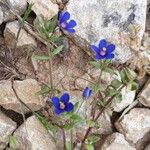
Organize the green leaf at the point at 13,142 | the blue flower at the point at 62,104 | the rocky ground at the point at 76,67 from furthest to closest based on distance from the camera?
the rocky ground at the point at 76,67, the green leaf at the point at 13,142, the blue flower at the point at 62,104

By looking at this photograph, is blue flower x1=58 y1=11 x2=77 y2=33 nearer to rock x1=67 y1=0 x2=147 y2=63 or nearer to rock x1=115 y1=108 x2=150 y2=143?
rock x1=67 y1=0 x2=147 y2=63

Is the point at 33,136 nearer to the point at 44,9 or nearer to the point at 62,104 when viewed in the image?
the point at 62,104

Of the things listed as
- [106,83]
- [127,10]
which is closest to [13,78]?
[106,83]

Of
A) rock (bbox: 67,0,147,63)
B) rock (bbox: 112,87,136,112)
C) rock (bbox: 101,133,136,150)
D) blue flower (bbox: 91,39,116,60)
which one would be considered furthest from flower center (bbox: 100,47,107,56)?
rock (bbox: 101,133,136,150)

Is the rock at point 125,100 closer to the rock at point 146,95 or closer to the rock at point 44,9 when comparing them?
the rock at point 146,95

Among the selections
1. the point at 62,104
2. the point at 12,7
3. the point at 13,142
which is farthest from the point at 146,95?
the point at 12,7

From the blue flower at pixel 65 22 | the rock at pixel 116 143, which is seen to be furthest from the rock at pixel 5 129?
the blue flower at pixel 65 22

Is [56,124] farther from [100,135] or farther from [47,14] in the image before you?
[47,14]
